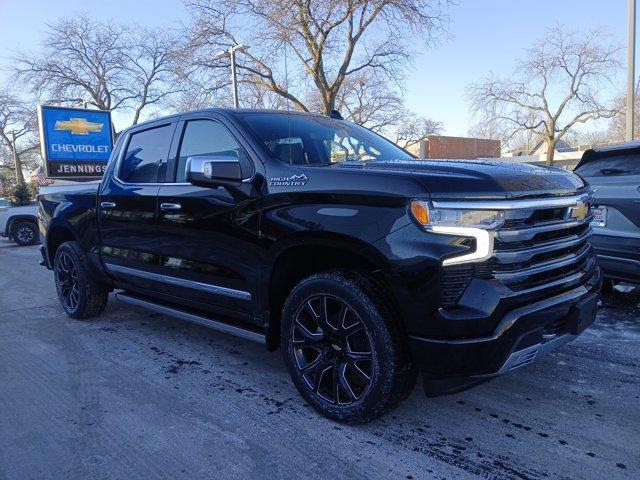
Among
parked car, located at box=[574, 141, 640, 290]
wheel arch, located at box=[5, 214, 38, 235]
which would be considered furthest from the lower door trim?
wheel arch, located at box=[5, 214, 38, 235]

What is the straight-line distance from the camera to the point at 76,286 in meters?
5.48

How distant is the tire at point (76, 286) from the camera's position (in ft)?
17.3

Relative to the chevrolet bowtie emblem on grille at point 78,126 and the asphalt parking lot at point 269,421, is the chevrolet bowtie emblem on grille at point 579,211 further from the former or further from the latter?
the chevrolet bowtie emblem on grille at point 78,126

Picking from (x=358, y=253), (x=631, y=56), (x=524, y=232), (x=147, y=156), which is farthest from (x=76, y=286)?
(x=631, y=56)

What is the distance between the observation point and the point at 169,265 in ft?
13.5

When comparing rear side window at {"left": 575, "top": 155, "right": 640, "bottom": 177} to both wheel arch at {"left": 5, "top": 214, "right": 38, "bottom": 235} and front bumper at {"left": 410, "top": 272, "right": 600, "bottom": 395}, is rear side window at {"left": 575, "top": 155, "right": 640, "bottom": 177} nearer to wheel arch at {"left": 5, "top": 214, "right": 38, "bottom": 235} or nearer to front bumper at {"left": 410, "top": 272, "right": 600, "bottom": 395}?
front bumper at {"left": 410, "top": 272, "right": 600, "bottom": 395}

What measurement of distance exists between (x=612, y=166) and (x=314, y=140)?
9.65ft

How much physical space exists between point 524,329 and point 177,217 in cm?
256

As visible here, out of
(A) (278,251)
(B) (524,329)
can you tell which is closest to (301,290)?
(A) (278,251)

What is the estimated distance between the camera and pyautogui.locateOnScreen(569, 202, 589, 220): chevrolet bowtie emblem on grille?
295 cm

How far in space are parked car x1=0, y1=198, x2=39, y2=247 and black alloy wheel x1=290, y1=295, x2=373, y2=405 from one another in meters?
13.3

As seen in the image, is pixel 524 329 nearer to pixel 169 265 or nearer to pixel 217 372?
pixel 217 372

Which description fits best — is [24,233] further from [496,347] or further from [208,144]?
[496,347]

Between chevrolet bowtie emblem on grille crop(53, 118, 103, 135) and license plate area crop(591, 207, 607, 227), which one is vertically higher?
chevrolet bowtie emblem on grille crop(53, 118, 103, 135)
